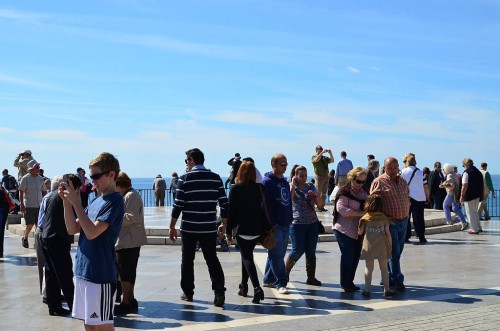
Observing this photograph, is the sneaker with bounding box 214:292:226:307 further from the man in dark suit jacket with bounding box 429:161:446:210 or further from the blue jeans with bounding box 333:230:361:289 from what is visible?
the man in dark suit jacket with bounding box 429:161:446:210

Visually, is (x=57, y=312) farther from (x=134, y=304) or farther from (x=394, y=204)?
(x=394, y=204)

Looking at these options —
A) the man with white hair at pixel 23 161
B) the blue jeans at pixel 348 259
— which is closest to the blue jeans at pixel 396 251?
the blue jeans at pixel 348 259

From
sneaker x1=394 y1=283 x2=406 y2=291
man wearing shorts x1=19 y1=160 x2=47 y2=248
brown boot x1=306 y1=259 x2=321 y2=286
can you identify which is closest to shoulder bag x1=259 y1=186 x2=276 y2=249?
brown boot x1=306 y1=259 x2=321 y2=286

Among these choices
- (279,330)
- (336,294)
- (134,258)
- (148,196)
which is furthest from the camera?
(148,196)

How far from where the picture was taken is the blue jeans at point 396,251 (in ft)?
30.8

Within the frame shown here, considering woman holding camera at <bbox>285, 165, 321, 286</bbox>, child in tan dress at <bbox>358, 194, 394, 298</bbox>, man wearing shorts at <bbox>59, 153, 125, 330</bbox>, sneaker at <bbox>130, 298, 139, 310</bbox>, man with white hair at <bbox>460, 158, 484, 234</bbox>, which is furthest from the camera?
man with white hair at <bbox>460, 158, 484, 234</bbox>

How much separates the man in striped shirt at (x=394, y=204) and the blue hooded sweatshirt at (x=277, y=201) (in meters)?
1.21

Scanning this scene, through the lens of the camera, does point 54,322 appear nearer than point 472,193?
Yes

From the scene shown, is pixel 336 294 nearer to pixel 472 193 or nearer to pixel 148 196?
pixel 472 193

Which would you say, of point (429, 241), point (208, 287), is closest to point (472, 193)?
point (429, 241)

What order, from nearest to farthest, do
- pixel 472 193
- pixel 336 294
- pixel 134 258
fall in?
1. pixel 134 258
2. pixel 336 294
3. pixel 472 193

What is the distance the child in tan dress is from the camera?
901 centimetres

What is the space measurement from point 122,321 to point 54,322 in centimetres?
73

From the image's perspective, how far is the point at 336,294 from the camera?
9266 mm
